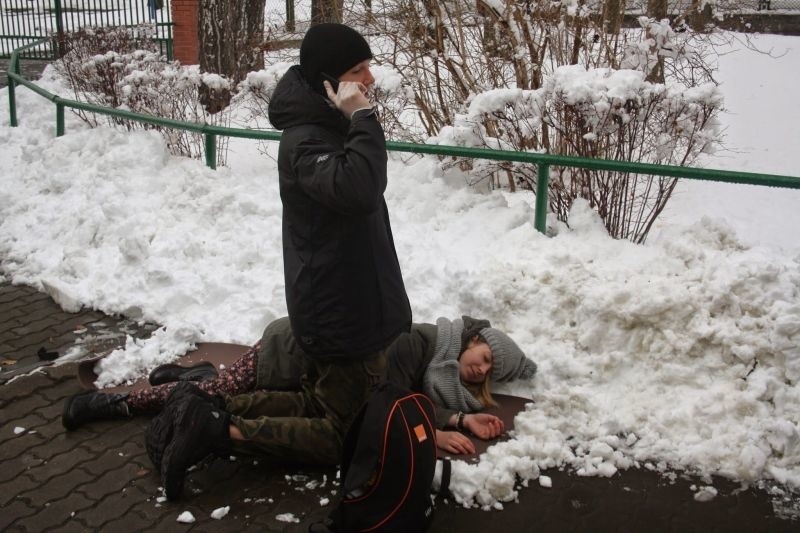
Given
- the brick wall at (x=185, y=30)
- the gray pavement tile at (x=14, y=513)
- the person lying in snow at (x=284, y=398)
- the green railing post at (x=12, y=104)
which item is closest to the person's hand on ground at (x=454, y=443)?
the person lying in snow at (x=284, y=398)

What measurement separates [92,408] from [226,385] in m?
0.70

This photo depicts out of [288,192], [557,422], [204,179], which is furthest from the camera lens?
[204,179]

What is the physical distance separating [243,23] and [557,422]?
811 centimetres

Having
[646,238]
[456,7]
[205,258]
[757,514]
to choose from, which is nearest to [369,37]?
[456,7]

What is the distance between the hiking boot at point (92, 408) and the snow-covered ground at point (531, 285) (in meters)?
0.39

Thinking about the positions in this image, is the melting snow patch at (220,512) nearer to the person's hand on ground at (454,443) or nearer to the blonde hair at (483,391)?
the person's hand on ground at (454,443)

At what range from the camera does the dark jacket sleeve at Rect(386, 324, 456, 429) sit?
380 cm

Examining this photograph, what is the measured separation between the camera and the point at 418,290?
4762 millimetres

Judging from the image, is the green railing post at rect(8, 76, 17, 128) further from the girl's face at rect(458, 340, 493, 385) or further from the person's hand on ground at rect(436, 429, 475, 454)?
the person's hand on ground at rect(436, 429, 475, 454)

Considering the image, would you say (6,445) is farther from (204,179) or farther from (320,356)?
(204,179)

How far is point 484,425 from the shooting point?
3.77 m

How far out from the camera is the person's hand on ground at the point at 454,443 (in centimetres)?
362

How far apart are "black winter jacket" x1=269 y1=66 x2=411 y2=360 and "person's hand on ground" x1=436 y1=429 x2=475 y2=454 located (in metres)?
0.57

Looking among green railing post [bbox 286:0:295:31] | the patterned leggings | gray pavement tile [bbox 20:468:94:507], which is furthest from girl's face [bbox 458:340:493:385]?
green railing post [bbox 286:0:295:31]
